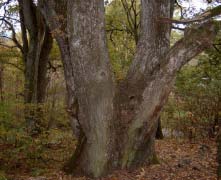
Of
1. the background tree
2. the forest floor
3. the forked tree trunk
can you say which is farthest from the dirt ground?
the background tree

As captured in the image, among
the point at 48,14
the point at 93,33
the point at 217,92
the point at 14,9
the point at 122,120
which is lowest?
the point at 122,120

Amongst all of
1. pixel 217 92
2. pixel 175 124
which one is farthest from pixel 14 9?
pixel 217 92

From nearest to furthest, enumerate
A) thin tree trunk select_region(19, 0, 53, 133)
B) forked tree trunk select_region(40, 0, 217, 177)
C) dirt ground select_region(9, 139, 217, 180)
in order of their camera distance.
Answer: forked tree trunk select_region(40, 0, 217, 177), dirt ground select_region(9, 139, 217, 180), thin tree trunk select_region(19, 0, 53, 133)

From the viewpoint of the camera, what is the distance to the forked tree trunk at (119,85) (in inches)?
208

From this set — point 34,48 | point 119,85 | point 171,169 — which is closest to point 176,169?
point 171,169

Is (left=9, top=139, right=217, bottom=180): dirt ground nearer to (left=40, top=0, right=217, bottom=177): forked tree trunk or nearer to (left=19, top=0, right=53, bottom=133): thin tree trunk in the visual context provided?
(left=40, top=0, right=217, bottom=177): forked tree trunk

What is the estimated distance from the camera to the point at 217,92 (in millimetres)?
8734

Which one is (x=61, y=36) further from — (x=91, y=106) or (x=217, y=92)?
(x=217, y=92)

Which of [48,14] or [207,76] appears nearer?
[48,14]

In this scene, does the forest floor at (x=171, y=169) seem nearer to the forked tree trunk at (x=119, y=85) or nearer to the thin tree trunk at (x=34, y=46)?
the forked tree trunk at (x=119, y=85)

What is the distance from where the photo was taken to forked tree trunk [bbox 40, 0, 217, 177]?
5.29m

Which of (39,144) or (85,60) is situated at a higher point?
(85,60)

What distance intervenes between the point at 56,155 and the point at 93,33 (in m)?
3.50

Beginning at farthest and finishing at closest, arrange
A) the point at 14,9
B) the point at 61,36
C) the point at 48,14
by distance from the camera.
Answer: the point at 14,9 < the point at 48,14 < the point at 61,36
